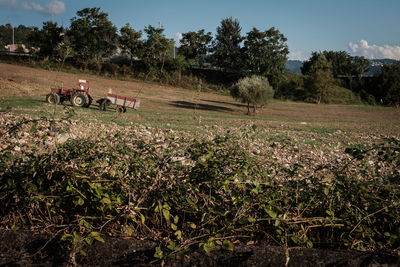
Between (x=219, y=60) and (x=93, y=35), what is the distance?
→ 24.0m

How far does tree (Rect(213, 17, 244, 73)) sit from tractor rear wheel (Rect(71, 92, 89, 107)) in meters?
40.1

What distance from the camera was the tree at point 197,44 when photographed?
2318 inches

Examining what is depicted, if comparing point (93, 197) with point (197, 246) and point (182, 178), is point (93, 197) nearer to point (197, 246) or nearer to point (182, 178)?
point (182, 178)

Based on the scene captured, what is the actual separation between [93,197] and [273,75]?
2009 inches

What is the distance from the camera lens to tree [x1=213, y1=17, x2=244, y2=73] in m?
55.9

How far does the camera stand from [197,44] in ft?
198

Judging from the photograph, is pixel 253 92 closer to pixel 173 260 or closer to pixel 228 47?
pixel 173 260

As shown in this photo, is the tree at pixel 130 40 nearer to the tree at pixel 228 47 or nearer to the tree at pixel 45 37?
the tree at pixel 45 37

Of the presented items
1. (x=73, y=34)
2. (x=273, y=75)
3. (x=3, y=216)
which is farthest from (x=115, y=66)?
(x=3, y=216)

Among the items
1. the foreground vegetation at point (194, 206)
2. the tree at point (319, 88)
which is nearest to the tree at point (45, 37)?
the tree at point (319, 88)

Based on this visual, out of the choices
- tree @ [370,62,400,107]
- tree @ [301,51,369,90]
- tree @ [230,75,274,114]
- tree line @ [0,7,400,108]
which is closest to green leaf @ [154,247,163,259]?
tree @ [230,75,274,114]

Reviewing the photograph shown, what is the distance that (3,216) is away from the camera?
7.84 feet

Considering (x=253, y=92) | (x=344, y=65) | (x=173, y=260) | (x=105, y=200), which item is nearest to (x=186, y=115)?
(x=253, y=92)

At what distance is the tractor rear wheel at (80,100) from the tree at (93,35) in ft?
93.3
